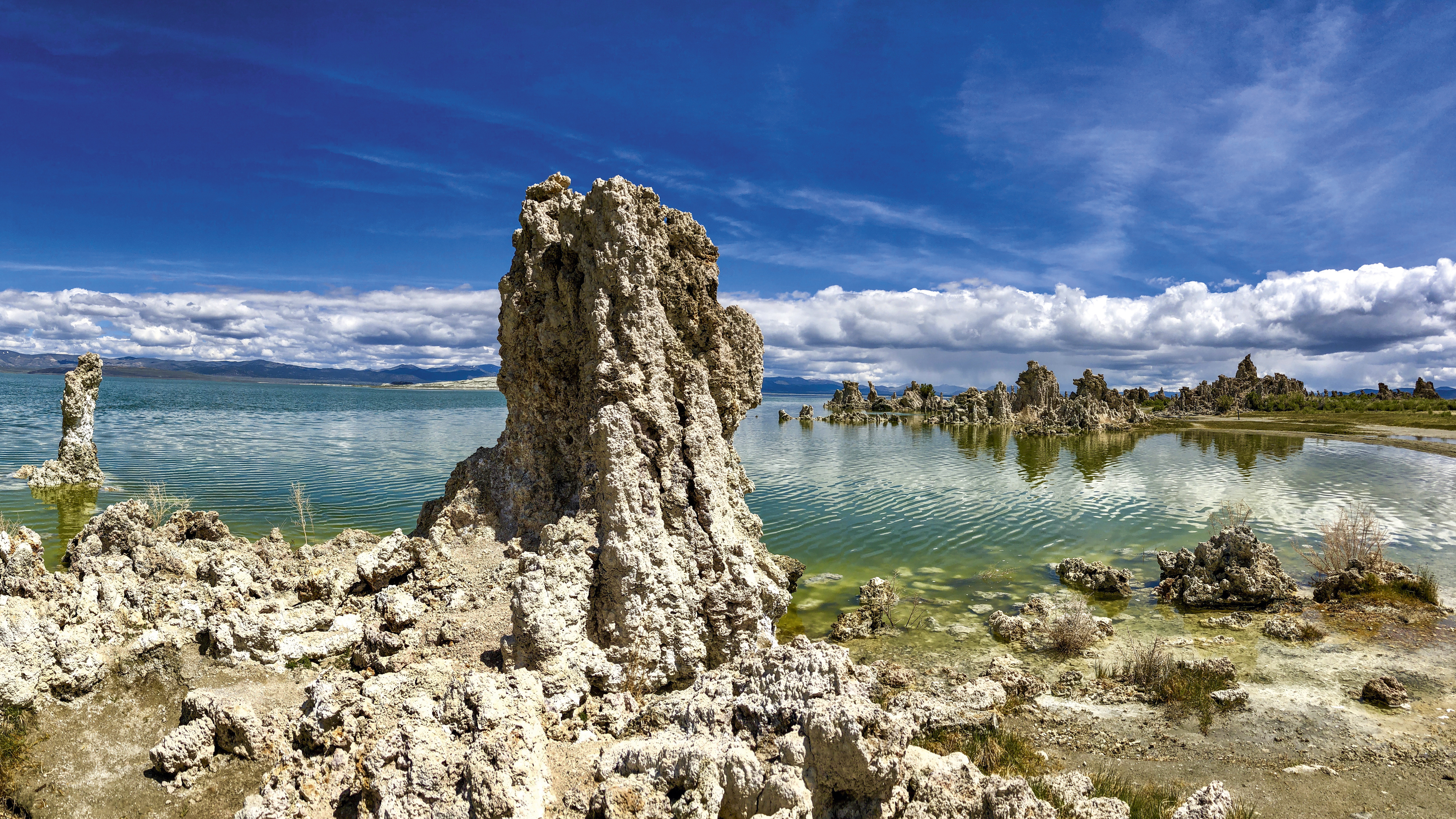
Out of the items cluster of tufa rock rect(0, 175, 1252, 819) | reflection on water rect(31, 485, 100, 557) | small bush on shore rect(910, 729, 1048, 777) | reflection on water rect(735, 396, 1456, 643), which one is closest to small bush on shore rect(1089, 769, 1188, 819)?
small bush on shore rect(910, 729, 1048, 777)

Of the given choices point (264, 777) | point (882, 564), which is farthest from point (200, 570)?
point (882, 564)

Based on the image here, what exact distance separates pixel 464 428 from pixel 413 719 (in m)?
52.6

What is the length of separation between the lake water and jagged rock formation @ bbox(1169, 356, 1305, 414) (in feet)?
161

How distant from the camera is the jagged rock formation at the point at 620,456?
7199mm

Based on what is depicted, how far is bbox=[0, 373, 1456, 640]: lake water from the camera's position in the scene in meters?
16.3

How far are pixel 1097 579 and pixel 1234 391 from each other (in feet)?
400

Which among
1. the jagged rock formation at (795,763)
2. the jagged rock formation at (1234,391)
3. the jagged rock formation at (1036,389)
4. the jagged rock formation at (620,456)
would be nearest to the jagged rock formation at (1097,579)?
the jagged rock formation at (620,456)

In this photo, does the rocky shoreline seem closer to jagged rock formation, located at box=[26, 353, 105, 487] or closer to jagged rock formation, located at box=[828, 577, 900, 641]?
jagged rock formation, located at box=[828, 577, 900, 641]

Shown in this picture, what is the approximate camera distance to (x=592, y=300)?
28.1 ft

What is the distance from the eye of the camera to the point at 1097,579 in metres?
14.5

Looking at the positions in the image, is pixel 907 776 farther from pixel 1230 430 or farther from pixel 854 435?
pixel 1230 430

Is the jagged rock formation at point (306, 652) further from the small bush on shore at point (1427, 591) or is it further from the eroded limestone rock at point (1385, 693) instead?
the small bush on shore at point (1427, 591)

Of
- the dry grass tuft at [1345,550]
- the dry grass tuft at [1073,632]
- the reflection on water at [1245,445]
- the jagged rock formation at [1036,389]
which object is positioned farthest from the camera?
the jagged rock formation at [1036,389]

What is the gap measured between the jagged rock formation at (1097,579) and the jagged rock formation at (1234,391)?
9258cm
